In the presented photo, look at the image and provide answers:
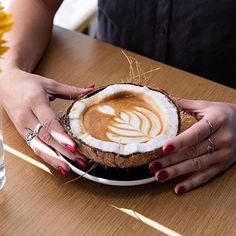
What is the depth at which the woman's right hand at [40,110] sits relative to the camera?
0.76 metres

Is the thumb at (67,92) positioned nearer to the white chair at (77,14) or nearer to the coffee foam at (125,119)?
the coffee foam at (125,119)

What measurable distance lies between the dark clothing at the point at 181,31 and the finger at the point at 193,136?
402 mm

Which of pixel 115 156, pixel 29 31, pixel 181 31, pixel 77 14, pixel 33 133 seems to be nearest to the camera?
pixel 115 156

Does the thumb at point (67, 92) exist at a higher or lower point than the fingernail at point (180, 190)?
higher

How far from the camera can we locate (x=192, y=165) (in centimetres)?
77

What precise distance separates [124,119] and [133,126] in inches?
0.8

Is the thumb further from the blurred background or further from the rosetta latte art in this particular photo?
the blurred background

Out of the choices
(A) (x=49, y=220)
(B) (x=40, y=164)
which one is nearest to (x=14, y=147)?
(B) (x=40, y=164)

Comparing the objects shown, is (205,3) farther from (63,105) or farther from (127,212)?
(127,212)

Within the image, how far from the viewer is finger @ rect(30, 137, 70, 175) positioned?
2.51 ft

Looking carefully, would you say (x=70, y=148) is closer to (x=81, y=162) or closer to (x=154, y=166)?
(x=81, y=162)

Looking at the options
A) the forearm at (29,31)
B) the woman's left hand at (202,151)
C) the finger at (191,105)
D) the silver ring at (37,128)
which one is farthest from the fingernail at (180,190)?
the forearm at (29,31)

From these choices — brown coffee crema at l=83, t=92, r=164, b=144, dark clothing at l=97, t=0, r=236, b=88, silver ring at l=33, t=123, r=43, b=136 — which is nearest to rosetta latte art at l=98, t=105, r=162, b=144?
brown coffee crema at l=83, t=92, r=164, b=144

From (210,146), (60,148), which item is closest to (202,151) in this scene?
(210,146)
